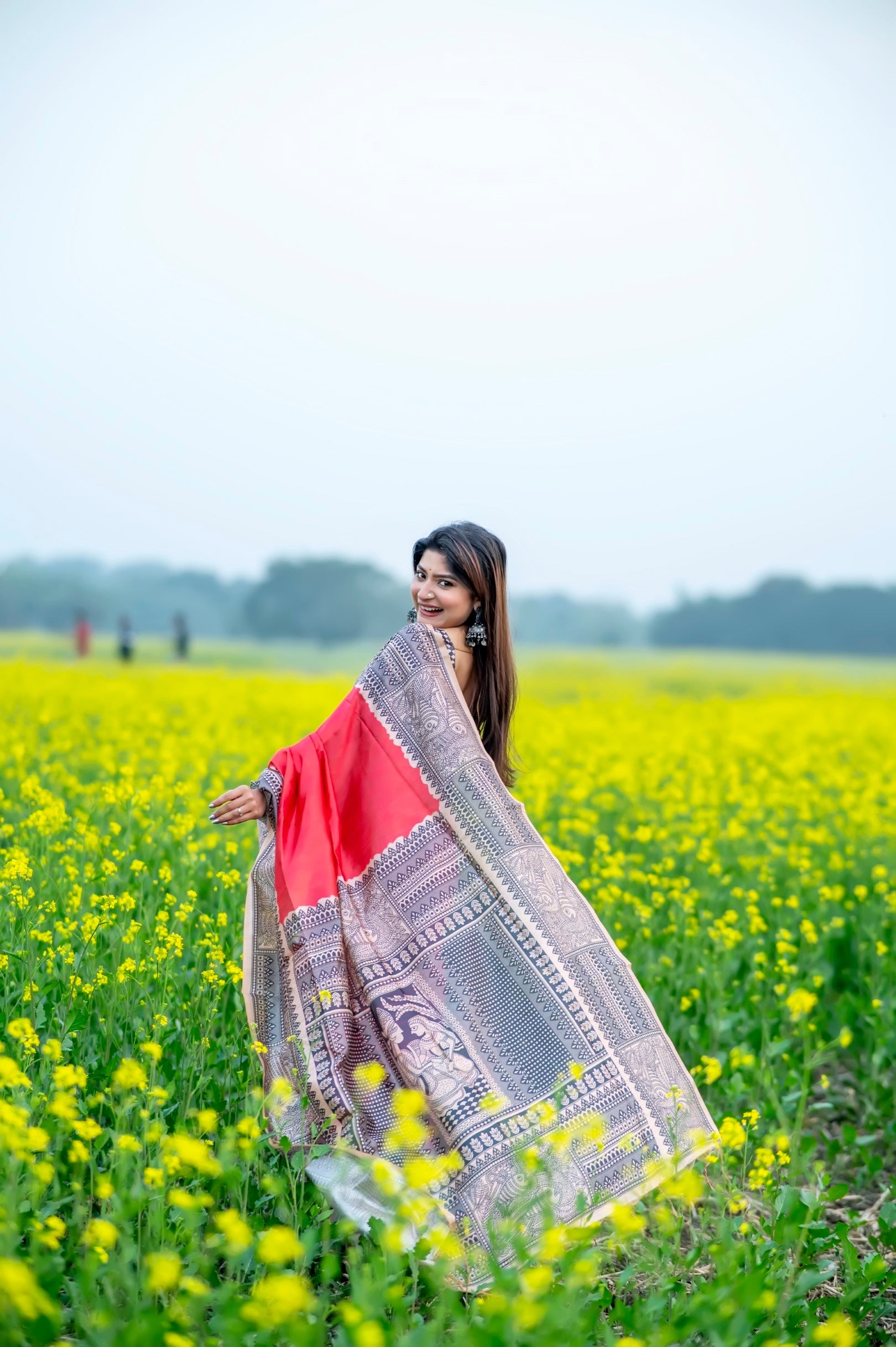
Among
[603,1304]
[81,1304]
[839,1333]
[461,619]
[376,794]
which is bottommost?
[603,1304]

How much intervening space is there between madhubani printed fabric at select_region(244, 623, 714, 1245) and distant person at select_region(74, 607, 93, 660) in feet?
84.6

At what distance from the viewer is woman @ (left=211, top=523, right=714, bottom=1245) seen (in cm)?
299

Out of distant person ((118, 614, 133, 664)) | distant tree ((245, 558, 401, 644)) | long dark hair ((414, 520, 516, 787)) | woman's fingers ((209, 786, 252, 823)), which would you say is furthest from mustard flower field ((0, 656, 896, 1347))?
distant tree ((245, 558, 401, 644))

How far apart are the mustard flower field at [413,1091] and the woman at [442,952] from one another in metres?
0.15

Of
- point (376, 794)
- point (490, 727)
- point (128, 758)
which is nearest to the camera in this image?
point (376, 794)

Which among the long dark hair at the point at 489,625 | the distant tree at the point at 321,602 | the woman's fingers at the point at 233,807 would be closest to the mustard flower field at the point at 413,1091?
the woman's fingers at the point at 233,807

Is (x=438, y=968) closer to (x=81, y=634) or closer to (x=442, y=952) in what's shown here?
(x=442, y=952)

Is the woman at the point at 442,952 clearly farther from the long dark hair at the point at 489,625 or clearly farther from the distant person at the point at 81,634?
the distant person at the point at 81,634

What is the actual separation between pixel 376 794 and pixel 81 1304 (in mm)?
1549

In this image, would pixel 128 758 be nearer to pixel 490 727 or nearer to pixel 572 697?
A: pixel 490 727

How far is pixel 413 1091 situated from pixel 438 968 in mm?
1127

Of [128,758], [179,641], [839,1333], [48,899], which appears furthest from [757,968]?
[179,641]

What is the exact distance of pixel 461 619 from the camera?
347 centimetres

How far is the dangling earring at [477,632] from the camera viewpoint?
348cm
